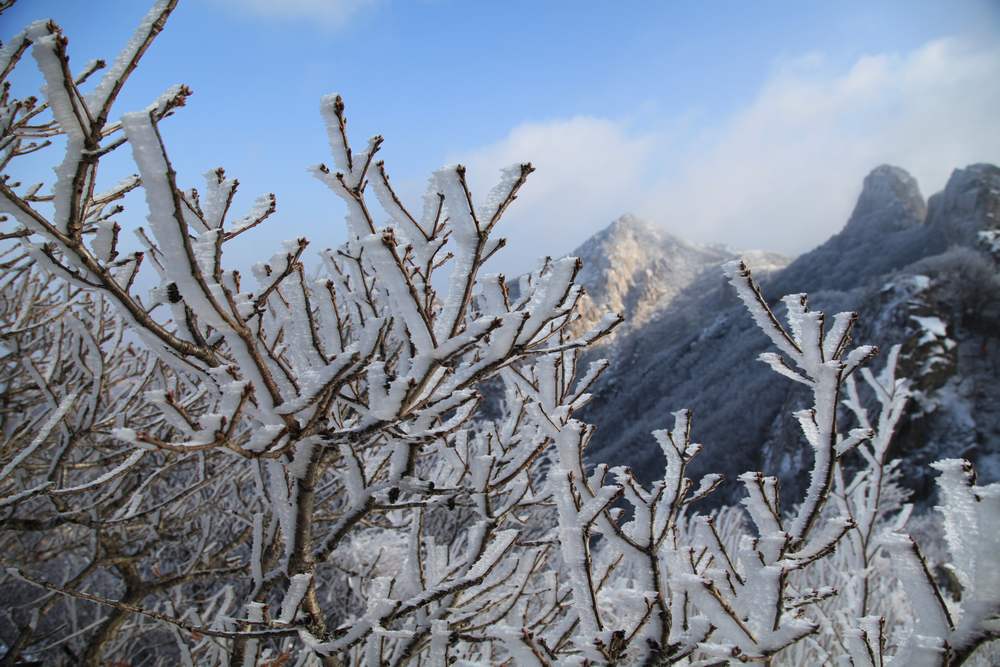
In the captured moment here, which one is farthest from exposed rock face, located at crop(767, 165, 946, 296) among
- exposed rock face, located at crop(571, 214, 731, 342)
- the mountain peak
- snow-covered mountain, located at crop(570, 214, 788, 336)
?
exposed rock face, located at crop(571, 214, 731, 342)

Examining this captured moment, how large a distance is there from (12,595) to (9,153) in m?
10.6

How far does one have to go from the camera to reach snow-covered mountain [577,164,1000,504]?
1780cm

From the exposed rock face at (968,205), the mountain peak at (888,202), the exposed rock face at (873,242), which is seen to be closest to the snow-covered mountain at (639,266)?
the mountain peak at (888,202)

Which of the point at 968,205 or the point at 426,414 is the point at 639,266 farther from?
the point at 426,414

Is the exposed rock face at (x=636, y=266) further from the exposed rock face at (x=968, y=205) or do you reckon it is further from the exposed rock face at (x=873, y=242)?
the exposed rock face at (x=968, y=205)

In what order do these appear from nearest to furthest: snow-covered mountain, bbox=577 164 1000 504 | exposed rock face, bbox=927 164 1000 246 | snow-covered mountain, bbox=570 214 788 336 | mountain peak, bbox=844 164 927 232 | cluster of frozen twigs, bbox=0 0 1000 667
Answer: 1. cluster of frozen twigs, bbox=0 0 1000 667
2. snow-covered mountain, bbox=577 164 1000 504
3. exposed rock face, bbox=927 164 1000 246
4. mountain peak, bbox=844 164 927 232
5. snow-covered mountain, bbox=570 214 788 336

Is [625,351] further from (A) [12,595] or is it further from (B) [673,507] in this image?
(B) [673,507]

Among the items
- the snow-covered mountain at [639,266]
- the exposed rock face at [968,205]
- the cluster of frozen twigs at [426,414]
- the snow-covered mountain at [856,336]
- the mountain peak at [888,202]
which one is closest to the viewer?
the cluster of frozen twigs at [426,414]

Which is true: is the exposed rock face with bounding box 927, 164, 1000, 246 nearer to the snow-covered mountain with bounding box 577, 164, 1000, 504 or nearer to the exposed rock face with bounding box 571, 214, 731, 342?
the snow-covered mountain with bounding box 577, 164, 1000, 504

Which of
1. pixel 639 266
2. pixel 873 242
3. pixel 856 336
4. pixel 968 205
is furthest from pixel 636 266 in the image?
pixel 856 336

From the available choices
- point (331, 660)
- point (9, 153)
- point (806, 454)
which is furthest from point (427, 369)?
point (806, 454)

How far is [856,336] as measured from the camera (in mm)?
20422

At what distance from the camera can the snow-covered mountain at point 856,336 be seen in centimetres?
1780

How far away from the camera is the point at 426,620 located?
1745 mm
